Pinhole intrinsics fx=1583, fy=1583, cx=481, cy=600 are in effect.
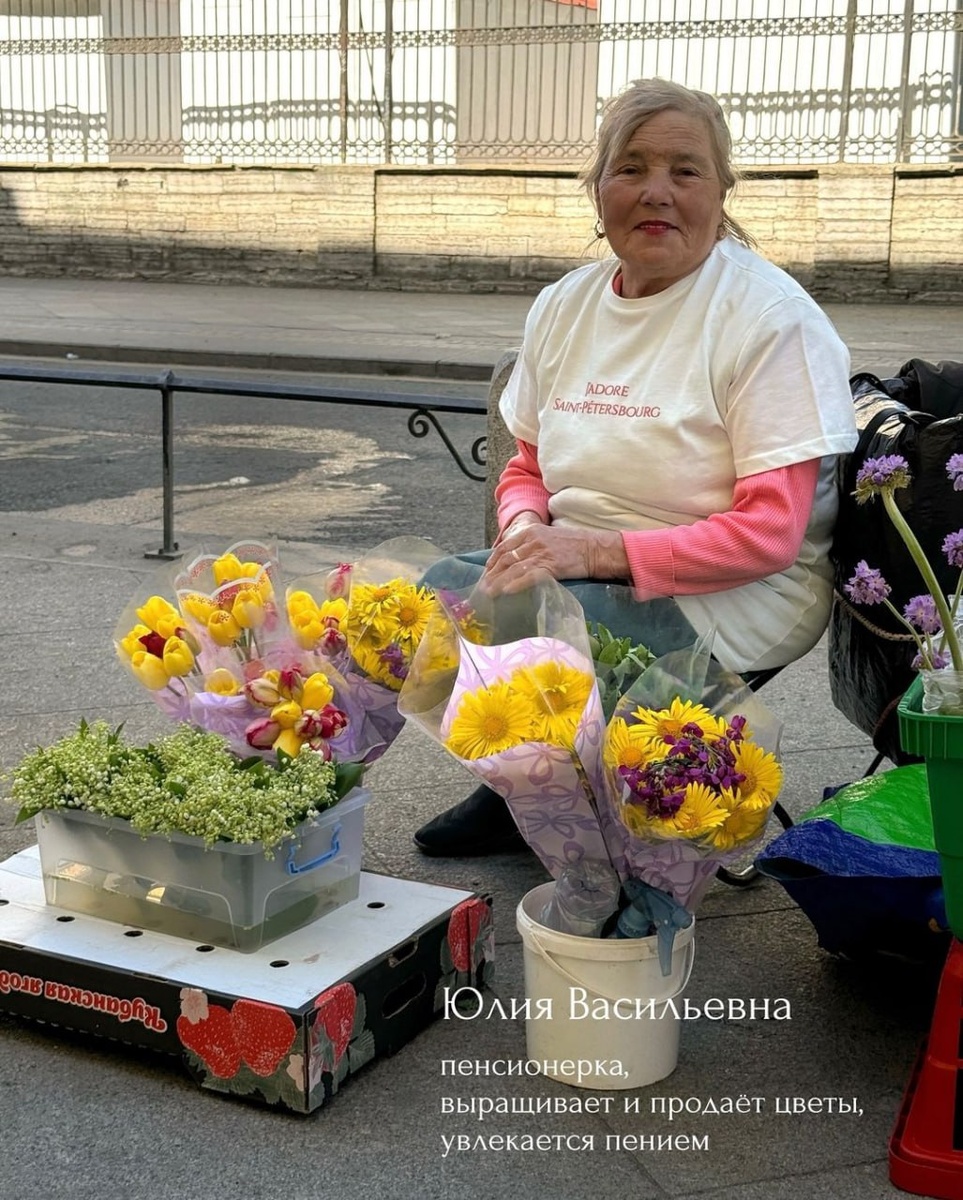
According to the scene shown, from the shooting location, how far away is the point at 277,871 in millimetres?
2631

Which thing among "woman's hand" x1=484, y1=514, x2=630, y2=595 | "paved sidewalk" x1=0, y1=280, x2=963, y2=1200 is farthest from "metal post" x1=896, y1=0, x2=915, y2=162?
A: "woman's hand" x1=484, y1=514, x2=630, y2=595

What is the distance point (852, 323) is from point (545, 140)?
482cm

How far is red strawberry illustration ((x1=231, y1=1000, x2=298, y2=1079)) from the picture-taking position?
7.80ft

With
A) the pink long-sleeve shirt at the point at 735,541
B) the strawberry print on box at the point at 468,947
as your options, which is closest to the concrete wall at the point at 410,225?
the pink long-sleeve shirt at the point at 735,541

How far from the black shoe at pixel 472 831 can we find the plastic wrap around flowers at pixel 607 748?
0.91 meters

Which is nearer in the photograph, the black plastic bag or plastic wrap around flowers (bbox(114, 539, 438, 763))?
plastic wrap around flowers (bbox(114, 539, 438, 763))

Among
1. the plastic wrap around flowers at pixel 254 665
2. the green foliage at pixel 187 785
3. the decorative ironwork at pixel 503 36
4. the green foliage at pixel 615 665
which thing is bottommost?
the green foliage at pixel 187 785

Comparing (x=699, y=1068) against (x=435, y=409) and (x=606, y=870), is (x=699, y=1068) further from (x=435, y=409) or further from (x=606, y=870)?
(x=435, y=409)

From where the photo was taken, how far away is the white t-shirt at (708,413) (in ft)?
9.48

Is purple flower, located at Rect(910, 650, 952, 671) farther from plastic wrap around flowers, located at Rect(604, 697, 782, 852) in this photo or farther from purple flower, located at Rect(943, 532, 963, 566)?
plastic wrap around flowers, located at Rect(604, 697, 782, 852)

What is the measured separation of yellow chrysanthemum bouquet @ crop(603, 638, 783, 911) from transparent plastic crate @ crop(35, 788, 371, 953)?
0.58 meters

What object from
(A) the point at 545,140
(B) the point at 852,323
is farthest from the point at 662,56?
(B) the point at 852,323

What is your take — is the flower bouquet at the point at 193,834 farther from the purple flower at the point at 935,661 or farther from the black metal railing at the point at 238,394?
the black metal railing at the point at 238,394

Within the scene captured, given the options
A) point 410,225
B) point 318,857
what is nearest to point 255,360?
point 410,225
